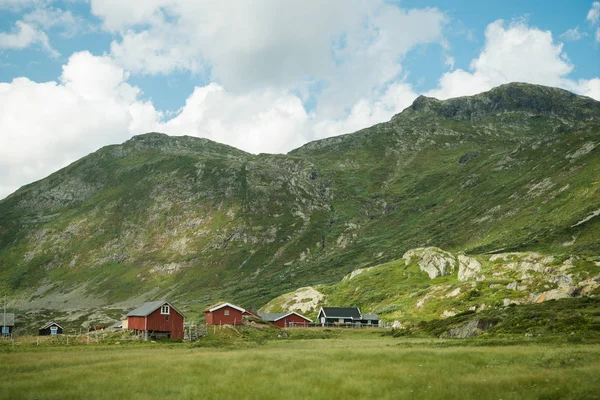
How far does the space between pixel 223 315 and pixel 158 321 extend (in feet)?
92.5

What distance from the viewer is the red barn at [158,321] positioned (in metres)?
80.5

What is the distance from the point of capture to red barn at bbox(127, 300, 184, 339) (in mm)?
80500

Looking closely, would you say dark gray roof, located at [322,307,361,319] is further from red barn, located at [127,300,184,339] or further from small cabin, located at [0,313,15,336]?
small cabin, located at [0,313,15,336]

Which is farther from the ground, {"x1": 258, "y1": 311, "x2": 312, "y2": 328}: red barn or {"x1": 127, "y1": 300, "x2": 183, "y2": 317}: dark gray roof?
{"x1": 127, "y1": 300, "x2": 183, "y2": 317}: dark gray roof

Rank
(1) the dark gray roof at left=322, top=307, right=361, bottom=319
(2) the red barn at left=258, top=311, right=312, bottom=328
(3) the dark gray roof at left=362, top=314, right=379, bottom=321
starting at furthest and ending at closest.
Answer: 1. (1) the dark gray roof at left=322, top=307, right=361, bottom=319
2. (3) the dark gray roof at left=362, top=314, right=379, bottom=321
3. (2) the red barn at left=258, top=311, right=312, bottom=328

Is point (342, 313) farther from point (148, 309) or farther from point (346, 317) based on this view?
point (148, 309)

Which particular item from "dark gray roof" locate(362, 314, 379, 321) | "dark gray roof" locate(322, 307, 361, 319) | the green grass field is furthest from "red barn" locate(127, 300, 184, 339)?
"dark gray roof" locate(362, 314, 379, 321)

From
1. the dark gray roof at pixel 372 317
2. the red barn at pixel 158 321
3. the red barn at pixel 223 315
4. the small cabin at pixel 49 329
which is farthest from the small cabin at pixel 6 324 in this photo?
the dark gray roof at pixel 372 317

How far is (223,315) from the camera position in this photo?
356 feet

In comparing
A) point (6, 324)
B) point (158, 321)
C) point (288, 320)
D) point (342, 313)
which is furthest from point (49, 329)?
point (342, 313)

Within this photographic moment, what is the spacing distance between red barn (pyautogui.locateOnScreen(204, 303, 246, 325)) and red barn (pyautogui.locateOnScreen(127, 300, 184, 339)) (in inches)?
878

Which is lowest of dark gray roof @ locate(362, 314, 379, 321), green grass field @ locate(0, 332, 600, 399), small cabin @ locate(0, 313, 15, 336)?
dark gray roof @ locate(362, 314, 379, 321)

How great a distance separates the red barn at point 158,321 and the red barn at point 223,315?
2231cm

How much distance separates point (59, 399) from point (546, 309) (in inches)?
2402
